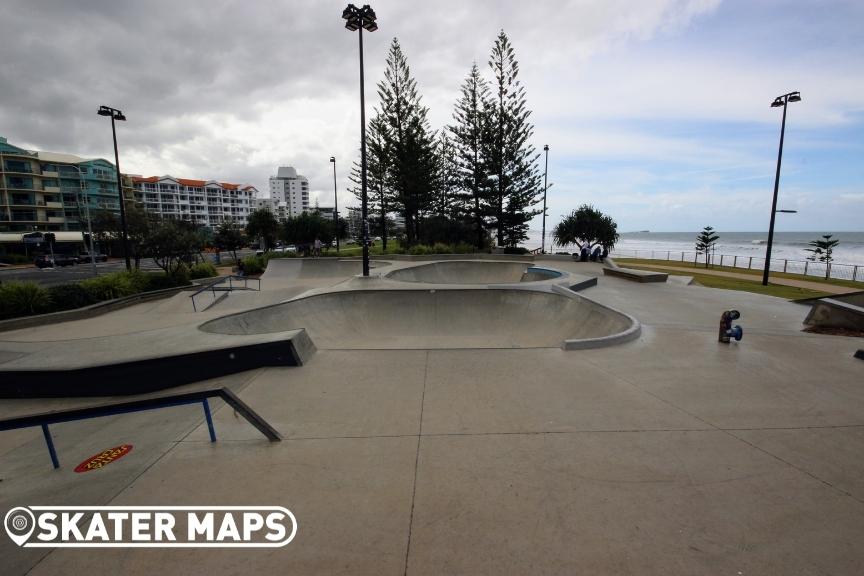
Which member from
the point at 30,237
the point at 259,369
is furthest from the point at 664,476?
the point at 30,237

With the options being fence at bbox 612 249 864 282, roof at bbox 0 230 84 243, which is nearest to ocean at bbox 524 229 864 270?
fence at bbox 612 249 864 282

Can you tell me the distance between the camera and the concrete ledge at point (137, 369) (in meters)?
5.89

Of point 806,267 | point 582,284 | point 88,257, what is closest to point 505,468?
point 582,284

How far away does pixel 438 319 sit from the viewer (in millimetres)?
11180

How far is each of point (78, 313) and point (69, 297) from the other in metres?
0.86

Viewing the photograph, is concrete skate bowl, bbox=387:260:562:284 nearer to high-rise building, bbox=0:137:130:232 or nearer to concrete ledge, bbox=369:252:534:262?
concrete ledge, bbox=369:252:534:262

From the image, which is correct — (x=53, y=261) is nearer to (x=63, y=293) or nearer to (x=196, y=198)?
(x=63, y=293)

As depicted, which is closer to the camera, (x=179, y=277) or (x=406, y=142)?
(x=179, y=277)

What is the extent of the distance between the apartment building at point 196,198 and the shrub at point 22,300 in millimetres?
83805

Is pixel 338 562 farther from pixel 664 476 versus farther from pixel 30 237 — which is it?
pixel 30 237

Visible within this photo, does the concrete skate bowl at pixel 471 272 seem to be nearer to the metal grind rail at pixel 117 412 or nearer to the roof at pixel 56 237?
the metal grind rail at pixel 117 412

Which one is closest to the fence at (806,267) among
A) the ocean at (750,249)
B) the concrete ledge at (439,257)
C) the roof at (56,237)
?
the ocean at (750,249)

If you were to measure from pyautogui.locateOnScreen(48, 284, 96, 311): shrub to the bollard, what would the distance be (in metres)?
17.2

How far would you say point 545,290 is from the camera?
11750 mm
